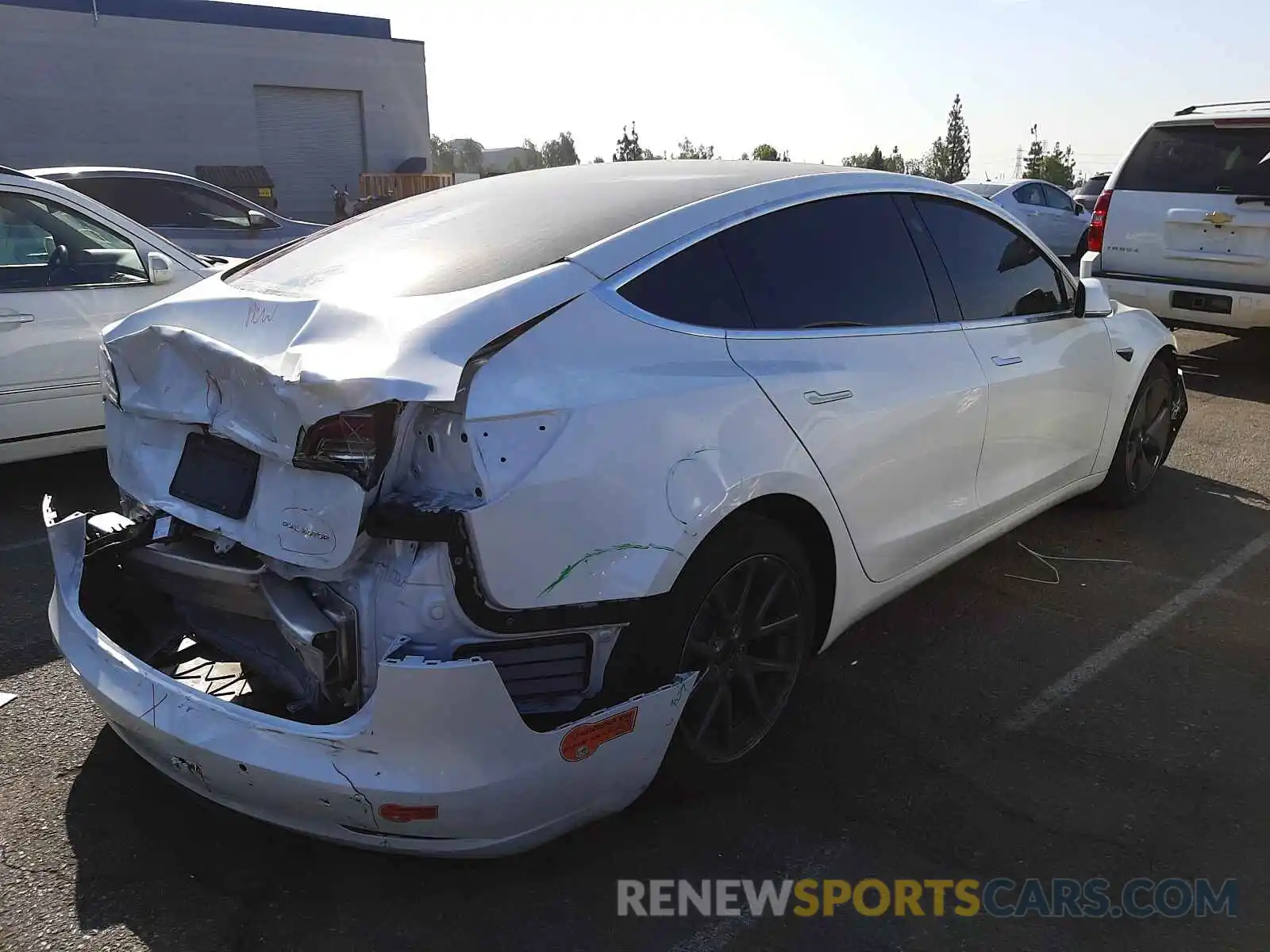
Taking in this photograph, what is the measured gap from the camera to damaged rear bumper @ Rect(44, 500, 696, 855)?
7.27ft

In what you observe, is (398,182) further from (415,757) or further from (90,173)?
(415,757)

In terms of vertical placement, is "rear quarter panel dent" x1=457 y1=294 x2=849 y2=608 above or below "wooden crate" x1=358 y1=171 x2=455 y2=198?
below

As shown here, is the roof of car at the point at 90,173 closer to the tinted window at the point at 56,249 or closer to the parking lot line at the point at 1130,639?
the tinted window at the point at 56,249

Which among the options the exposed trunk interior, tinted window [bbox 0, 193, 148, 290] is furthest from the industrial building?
the exposed trunk interior

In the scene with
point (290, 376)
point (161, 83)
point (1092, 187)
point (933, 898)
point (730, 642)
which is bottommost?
A: point (933, 898)

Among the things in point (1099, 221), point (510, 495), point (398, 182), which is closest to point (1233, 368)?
point (1099, 221)

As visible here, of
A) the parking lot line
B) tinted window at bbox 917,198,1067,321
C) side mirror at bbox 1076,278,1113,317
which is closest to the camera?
the parking lot line

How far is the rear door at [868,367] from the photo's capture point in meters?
2.98

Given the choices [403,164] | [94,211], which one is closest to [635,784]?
[94,211]

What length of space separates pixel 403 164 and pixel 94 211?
30.2 m

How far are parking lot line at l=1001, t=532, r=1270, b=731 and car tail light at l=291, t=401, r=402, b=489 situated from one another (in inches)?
88.4

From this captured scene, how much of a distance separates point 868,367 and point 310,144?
32.8 meters

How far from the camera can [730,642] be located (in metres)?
2.85

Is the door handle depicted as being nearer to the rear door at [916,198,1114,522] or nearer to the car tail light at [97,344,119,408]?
the rear door at [916,198,1114,522]
